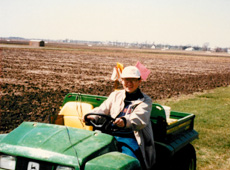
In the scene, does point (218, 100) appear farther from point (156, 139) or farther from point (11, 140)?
point (11, 140)

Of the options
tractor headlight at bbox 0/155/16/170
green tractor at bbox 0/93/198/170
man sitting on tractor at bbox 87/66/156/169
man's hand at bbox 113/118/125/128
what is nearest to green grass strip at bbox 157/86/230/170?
man sitting on tractor at bbox 87/66/156/169

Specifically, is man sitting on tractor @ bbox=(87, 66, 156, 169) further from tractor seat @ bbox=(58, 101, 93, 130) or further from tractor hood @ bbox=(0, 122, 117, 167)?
tractor seat @ bbox=(58, 101, 93, 130)

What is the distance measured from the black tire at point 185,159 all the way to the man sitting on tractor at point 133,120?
3.08ft

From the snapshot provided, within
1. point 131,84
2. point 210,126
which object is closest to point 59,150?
point 131,84

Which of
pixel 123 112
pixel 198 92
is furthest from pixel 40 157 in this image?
pixel 198 92

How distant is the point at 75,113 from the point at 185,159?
1.96 metres

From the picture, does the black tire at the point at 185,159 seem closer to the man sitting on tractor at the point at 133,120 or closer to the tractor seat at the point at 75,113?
the man sitting on tractor at the point at 133,120

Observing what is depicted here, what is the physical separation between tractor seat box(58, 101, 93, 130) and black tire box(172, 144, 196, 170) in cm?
158

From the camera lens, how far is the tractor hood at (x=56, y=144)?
253 cm

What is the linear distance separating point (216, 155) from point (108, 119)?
12.5ft

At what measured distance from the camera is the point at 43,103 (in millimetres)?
10250

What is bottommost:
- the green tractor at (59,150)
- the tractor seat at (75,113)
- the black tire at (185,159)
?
the black tire at (185,159)

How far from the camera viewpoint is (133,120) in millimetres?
3305

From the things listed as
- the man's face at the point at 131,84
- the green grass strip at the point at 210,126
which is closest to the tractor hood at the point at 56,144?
the man's face at the point at 131,84
